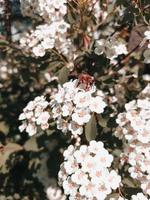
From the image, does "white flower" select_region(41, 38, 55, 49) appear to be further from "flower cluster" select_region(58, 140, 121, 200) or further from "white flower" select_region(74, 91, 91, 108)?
"flower cluster" select_region(58, 140, 121, 200)

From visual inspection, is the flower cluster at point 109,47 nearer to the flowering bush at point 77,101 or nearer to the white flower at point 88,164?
the flowering bush at point 77,101

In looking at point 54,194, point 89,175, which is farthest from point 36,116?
point 54,194

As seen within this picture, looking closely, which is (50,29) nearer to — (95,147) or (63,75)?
(63,75)

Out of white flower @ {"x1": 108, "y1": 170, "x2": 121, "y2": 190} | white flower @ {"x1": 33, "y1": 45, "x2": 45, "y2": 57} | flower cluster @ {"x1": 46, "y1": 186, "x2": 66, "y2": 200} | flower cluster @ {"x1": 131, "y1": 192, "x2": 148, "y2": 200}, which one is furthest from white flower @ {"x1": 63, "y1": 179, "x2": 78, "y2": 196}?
flower cluster @ {"x1": 46, "y1": 186, "x2": 66, "y2": 200}

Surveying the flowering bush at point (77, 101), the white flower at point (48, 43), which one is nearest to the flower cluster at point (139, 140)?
the flowering bush at point (77, 101)

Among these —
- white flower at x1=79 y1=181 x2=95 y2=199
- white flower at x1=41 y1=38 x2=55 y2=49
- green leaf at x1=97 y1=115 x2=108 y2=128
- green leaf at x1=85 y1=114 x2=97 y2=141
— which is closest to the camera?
white flower at x1=79 y1=181 x2=95 y2=199

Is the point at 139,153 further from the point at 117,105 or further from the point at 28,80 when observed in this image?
the point at 28,80

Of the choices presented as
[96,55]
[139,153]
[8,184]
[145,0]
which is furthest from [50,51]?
[8,184]
